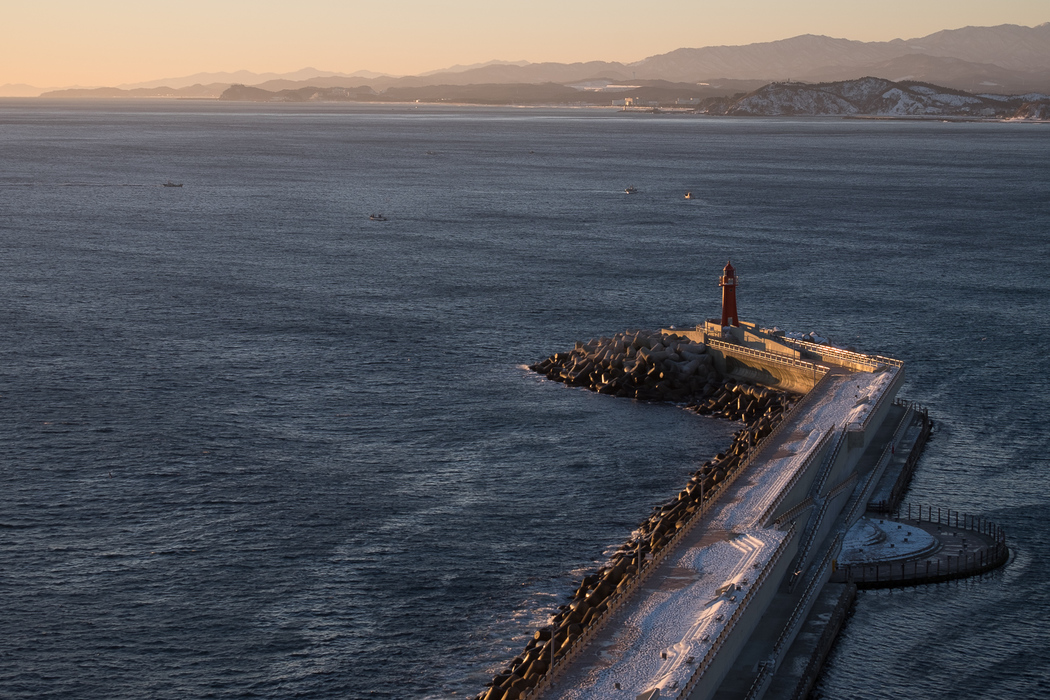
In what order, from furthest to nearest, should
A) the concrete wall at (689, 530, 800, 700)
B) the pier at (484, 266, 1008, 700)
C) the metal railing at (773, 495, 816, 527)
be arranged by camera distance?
the metal railing at (773, 495, 816, 527) → the pier at (484, 266, 1008, 700) → the concrete wall at (689, 530, 800, 700)

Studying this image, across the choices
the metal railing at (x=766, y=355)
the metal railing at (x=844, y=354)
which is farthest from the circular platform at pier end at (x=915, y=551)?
the metal railing at (x=844, y=354)

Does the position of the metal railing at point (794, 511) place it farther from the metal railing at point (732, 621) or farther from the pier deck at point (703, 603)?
the metal railing at point (732, 621)

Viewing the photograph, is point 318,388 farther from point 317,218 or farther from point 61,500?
point 317,218

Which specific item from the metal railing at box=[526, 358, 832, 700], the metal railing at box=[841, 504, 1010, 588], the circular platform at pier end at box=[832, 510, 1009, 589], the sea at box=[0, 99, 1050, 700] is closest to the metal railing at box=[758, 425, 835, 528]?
the metal railing at box=[526, 358, 832, 700]

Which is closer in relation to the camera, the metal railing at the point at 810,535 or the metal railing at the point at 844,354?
the metal railing at the point at 810,535

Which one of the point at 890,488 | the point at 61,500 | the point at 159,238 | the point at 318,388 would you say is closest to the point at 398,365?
the point at 318,388

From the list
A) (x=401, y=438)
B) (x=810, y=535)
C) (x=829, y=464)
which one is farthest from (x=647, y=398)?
(x=810, y=535)

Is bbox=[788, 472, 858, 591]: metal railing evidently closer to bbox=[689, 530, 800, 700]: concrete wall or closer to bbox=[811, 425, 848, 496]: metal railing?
bbox=[689, 530, 800, 700]: concrete wall
